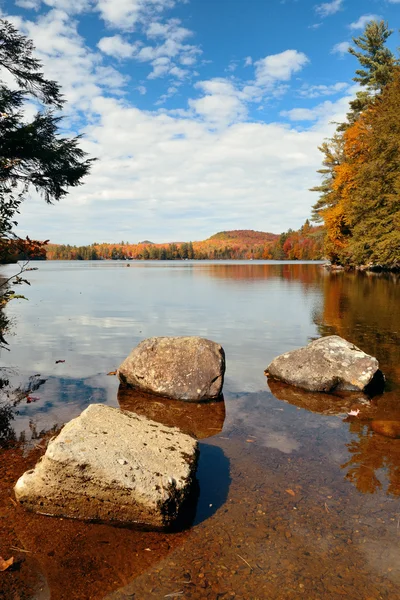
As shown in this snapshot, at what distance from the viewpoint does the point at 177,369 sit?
8273 mm

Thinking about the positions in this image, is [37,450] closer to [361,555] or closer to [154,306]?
[361,555]

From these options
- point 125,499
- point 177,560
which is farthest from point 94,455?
point 177,560

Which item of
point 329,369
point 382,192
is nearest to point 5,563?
point 329,369

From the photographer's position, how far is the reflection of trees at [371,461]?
4.94 metres

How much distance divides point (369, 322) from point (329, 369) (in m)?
8.98

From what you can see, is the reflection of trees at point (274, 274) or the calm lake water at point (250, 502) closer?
the calm lake water at point (250, 502)

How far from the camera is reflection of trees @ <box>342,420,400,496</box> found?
4.94 metres

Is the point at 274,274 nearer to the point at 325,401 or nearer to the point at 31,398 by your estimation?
the point at 325,401

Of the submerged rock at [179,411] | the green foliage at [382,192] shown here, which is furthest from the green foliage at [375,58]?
the submerged rock at [179,411]

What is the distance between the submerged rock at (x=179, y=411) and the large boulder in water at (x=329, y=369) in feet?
6.19

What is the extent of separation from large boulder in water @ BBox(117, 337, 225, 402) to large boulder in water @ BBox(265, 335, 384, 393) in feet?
5.71

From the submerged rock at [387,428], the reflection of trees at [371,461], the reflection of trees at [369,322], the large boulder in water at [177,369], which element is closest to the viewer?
the reflection of trees at [371,461]

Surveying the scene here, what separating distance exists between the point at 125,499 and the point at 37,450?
7.11ft

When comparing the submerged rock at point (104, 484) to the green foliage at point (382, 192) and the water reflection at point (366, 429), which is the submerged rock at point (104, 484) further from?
the green foliage at point (382, 192)
